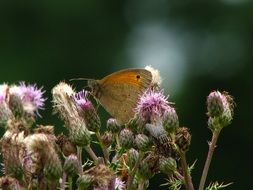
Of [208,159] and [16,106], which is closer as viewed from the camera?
[208,159]

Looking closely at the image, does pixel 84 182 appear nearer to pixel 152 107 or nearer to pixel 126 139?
pixel 126 139

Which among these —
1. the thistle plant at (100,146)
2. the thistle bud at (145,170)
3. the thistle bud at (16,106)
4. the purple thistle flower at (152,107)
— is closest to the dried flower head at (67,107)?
the thistle plant at (100,146)

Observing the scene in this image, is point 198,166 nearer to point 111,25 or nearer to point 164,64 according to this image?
point 164,64

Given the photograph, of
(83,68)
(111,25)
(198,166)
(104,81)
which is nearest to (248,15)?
(111,25)

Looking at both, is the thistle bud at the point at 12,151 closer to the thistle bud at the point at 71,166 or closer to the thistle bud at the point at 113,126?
the thistle bud at the point at 71,166

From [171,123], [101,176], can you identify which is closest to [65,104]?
[171,123]

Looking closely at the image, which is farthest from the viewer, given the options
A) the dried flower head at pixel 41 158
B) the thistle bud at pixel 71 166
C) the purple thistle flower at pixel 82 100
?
the purple thistle flower at pixel 82 100
